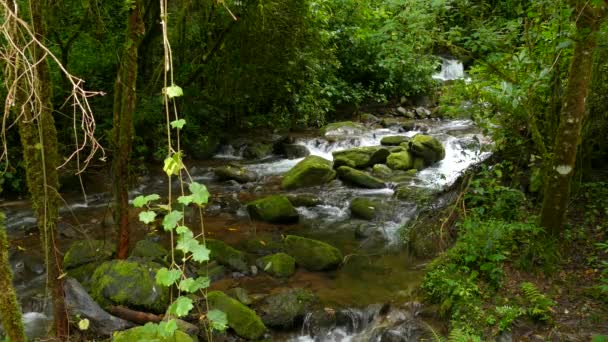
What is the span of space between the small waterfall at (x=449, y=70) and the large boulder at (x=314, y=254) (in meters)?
15.8

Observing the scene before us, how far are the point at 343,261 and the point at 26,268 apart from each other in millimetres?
4403

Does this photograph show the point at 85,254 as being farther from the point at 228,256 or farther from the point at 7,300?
the point at 7,300

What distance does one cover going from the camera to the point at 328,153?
13.7m

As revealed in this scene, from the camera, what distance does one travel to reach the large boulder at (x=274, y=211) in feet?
28.6

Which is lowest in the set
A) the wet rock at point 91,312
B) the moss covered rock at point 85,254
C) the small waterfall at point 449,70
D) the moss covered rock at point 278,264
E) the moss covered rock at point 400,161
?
the moss covered rock at point 278,264

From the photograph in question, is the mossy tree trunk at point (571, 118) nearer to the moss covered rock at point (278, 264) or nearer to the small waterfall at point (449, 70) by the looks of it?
the moss covered rock at point (278, 264)

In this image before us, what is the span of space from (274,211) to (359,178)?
282 cm

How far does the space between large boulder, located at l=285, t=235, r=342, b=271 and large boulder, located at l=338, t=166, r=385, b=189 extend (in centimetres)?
363

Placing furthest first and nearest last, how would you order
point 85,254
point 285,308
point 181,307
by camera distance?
point 85,254 < point 285,308 < point 181,307

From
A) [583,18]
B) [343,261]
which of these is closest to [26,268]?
[343,261]

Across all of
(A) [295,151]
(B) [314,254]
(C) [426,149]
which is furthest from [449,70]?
(B) [314,254]

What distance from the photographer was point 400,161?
11.9 metres

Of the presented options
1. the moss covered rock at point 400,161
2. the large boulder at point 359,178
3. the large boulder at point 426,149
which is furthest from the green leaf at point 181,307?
the large boulder at point 426,149

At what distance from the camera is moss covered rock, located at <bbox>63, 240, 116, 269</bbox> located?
6.36 meters
